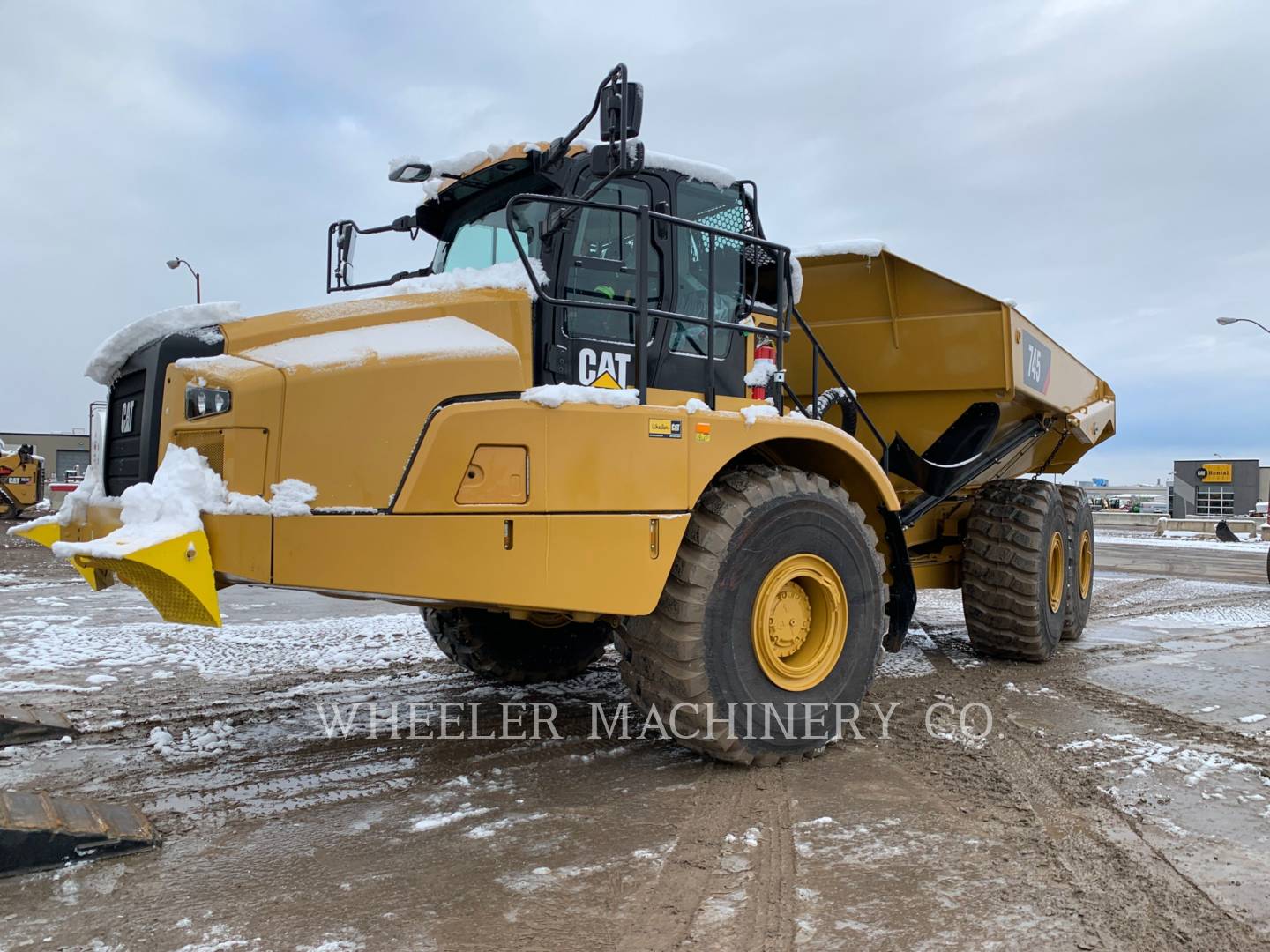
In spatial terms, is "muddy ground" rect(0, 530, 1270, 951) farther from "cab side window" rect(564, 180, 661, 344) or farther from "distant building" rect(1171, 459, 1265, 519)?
"distant building" rect(1171, 459, 1265, 519)

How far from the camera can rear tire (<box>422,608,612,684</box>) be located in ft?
17.8

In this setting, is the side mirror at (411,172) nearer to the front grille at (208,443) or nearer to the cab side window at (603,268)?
the cab side window at (603,268)

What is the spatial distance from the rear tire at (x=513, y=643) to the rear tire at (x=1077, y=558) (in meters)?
3.93

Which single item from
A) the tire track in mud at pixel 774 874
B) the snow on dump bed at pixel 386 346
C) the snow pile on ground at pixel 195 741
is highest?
the snow on dump bed at pixel 386 346

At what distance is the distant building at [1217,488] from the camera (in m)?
46.7

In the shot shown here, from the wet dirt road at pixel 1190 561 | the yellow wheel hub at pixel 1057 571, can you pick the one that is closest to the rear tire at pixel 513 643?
the yellow wheel hub at pixel 1057 571

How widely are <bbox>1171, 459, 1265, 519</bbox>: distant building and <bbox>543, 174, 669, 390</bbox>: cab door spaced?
1964 inches

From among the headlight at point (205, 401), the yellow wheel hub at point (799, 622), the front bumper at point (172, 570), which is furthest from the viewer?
the yellow wheel hub at point (799, 622)

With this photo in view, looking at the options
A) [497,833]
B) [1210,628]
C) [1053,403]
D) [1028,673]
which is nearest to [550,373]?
[497,833]

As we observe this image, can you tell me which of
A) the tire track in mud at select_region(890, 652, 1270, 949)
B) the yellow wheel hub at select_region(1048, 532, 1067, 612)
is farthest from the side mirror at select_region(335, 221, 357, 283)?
the yellow wheel hub at select_region(1048, 532, 1067, 612)

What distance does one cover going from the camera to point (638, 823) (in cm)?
331

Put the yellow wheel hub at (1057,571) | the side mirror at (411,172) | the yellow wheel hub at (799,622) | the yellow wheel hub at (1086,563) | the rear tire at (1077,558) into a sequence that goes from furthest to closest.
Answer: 1. the yellow wheel hub at (1086,563)
2. the rear tire at (1077,558)
3. the yellow wheel hub at (1057,571)
4. the side mirror at (411,172)
5. the yellow wheel hub at (799,622)

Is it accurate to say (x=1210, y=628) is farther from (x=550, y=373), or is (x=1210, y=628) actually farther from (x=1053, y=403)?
(x=550, y=373)

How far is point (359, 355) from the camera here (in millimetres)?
3271
